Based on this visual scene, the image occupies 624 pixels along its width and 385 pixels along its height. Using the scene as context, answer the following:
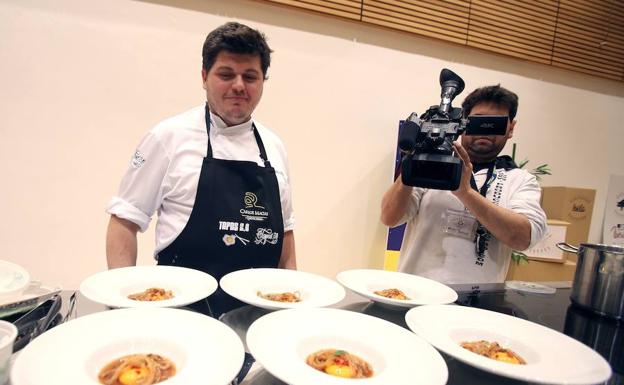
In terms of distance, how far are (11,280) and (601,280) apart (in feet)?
6.03

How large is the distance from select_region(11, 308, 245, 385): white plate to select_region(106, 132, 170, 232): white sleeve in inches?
32.4

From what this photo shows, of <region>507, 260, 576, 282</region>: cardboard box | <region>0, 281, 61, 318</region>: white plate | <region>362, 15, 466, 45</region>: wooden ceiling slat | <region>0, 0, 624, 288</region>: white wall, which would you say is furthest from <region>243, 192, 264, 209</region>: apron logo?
<region>507, 260, 576, 282</region>: cardboard box

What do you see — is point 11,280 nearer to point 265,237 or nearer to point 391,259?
point 265,237

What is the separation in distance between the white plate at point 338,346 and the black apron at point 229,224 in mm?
631

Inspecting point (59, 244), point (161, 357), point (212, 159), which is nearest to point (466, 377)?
point (161, 357)

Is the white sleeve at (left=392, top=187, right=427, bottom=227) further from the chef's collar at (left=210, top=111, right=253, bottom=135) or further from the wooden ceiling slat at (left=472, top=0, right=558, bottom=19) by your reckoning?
the wooden ceiling slat at (left=472, top=0, right=558, bottom=19)

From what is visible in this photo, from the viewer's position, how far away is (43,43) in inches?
94.0

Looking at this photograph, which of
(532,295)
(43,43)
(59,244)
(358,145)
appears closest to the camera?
(532,295)

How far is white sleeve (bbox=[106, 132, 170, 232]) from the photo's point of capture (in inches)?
60.2

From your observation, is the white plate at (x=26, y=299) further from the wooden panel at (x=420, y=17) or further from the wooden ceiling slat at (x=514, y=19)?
the wooden ceiling slat at (x=514, y=19)

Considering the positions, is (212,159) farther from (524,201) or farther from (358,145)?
(358,145)

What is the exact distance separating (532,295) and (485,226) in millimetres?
368

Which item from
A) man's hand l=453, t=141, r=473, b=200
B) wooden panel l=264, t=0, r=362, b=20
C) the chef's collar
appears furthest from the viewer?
wooden panel l=264, t=0, r=362, b=20

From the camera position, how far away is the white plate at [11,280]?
86 cm
